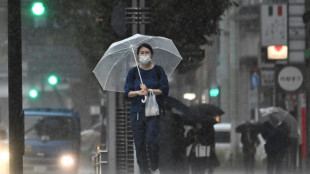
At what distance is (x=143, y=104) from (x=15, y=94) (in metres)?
1.36

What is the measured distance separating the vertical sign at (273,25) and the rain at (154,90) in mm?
29

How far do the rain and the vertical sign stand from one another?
0.03m

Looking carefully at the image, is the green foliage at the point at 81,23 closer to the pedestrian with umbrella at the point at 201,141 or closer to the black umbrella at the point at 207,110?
the black umbrella at the point at 207,110

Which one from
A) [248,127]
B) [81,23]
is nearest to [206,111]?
[248,127]

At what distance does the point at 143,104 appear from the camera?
1159 cm

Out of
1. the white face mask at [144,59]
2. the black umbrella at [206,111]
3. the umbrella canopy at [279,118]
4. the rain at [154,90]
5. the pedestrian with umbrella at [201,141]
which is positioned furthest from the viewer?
the umbrella canopy at [279,118]

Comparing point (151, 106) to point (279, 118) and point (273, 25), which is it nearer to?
point (279, 118)

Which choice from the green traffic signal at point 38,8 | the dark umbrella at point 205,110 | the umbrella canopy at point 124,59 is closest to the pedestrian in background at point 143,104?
the umbrella canopy at point 124,59

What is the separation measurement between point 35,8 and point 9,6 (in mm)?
10255

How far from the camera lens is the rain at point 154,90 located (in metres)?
11.7

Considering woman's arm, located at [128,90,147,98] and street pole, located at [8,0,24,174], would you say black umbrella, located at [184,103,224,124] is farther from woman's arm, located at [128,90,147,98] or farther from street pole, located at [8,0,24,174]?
street pole, located at [8,0,24,174]

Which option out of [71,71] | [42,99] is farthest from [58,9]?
[42,99]

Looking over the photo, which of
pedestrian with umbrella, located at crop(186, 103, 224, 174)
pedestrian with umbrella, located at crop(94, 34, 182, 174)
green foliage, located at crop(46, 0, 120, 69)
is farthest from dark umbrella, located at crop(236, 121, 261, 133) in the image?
pedestrian with umbrella, located at crop(94, 34, 182, 174)

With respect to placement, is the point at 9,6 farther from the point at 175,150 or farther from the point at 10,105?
the point at 175,150
